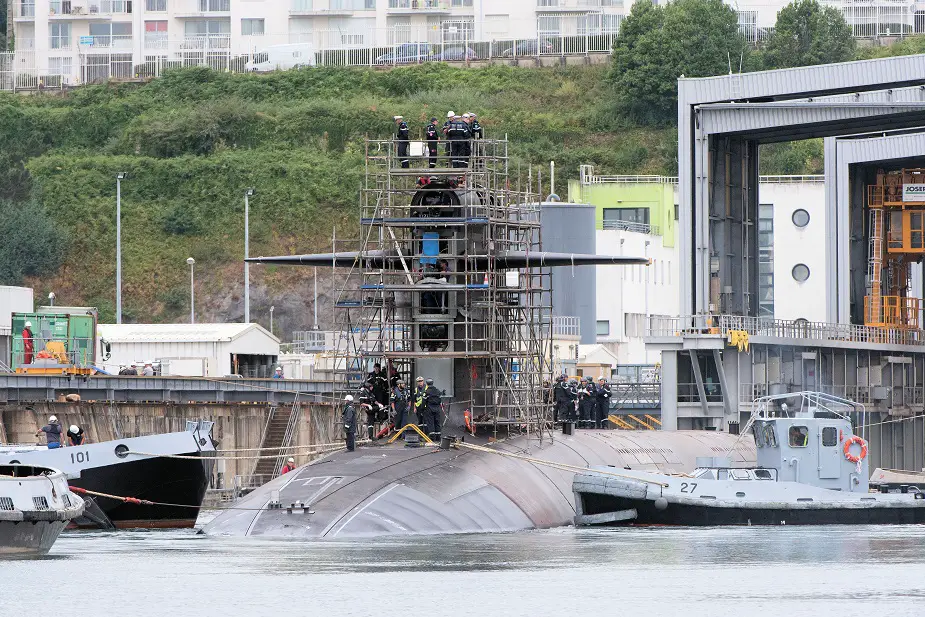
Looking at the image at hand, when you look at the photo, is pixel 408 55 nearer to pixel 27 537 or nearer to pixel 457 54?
pixel 457 54

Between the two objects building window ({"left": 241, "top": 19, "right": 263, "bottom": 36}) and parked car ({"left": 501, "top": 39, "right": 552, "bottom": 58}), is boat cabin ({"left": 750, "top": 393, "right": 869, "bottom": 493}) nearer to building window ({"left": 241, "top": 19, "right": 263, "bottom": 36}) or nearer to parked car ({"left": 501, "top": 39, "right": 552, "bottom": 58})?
parked car ({"left": 501, "top": 39, "right": 552, "bottom": 58})

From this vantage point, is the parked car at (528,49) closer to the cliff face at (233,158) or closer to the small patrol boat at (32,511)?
the cliff face at (233,158)

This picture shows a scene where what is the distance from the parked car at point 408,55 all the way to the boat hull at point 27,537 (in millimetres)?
87786

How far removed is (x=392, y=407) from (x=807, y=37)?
263 ft

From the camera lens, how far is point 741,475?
139 ft

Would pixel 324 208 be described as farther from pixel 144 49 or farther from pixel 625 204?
pixel 144 49

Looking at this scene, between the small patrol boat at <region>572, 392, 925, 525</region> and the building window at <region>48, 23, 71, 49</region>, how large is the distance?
8853cm

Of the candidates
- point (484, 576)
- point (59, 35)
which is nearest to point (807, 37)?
point (59, 35)

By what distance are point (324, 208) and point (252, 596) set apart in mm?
76853

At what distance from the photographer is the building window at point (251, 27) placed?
12225 centimetres

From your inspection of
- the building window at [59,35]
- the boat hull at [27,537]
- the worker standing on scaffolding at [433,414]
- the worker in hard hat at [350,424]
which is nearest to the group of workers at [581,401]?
the worker standing on scaffolding at [433,414]

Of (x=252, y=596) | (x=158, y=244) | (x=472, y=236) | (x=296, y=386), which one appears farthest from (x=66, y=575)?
(x=158, y=244)

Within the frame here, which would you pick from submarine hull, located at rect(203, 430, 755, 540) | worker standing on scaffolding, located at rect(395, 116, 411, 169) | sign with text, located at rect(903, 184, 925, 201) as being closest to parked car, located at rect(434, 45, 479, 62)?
sign with text, located at rect(903, 184, 925, 201)

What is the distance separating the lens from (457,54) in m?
120
